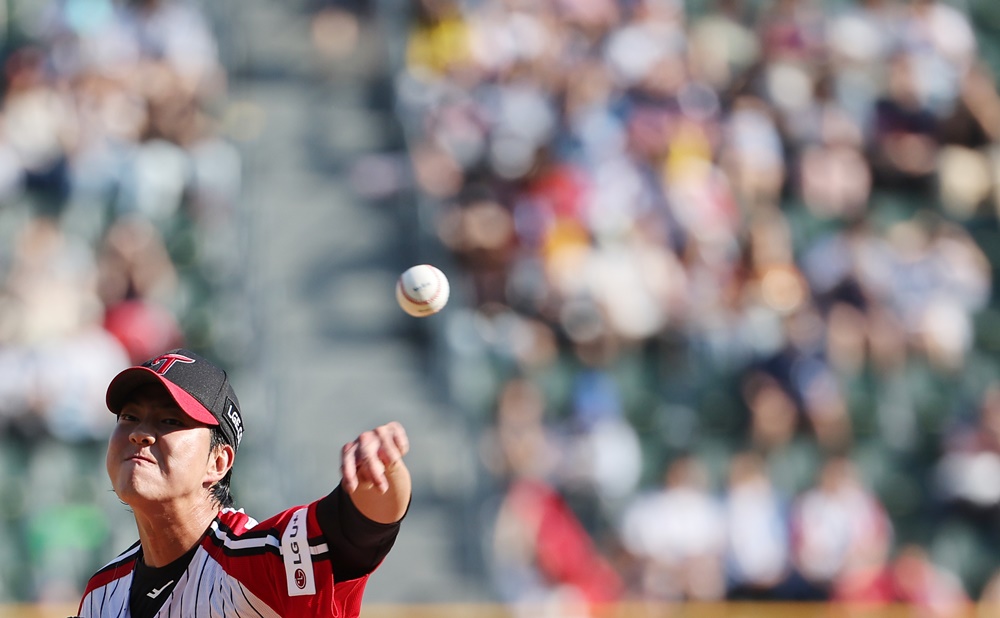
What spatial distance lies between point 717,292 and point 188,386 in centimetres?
911

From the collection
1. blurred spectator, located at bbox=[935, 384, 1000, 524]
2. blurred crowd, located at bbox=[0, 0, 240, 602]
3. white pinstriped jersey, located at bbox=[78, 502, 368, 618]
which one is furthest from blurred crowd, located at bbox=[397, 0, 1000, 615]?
white pinstriped jersey, located at bbox=[78, 502, 368, 618]

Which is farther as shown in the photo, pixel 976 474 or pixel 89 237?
pixel 976 474

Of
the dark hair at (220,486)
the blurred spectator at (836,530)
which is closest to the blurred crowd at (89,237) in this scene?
the blurred spectator at (836,530)

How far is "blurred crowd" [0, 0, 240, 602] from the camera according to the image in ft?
33.3

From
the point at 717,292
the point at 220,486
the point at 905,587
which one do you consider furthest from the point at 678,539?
the point at 220,486

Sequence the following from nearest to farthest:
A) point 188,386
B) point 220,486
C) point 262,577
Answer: point 262,577 < point 188,386 < point 220,486

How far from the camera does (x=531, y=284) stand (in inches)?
462

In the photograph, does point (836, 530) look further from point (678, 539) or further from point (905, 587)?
point (678, 539)

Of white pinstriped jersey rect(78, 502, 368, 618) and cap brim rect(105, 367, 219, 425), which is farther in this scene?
cap brim rect(105, 367, 219, 425)

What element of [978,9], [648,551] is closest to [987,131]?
[978,9]

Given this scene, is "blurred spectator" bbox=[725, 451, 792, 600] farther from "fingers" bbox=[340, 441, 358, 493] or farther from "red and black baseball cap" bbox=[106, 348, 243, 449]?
"fingers" bbox=[340, 441, 358, 493]

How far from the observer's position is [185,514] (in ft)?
12.2

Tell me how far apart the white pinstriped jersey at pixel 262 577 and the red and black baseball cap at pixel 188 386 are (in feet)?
0.98

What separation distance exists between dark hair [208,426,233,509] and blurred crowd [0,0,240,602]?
6311 mm
